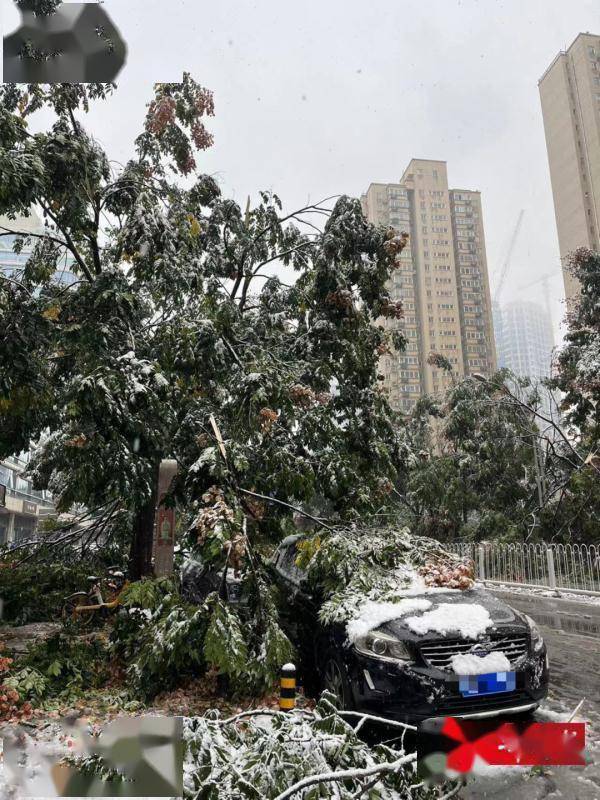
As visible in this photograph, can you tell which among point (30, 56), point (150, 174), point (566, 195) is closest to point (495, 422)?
point (150, 174)

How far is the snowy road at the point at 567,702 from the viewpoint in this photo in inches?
130

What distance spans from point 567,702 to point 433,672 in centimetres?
207

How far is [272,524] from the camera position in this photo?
287 inches

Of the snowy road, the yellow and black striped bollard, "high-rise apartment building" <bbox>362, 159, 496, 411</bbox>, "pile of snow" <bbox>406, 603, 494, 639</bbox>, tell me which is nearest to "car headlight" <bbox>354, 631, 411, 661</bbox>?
"pile of snow" <bbox>406, 603, 494, 639</bbox>

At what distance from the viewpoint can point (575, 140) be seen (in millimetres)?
60812

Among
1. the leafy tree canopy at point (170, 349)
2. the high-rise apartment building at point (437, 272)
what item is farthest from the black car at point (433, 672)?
the high-rise apartment building at point (437, 272)

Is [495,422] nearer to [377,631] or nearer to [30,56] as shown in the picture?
[377,631]

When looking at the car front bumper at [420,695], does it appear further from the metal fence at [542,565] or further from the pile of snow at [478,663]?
the metal fence at [542,565]

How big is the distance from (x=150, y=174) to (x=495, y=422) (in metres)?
18.0

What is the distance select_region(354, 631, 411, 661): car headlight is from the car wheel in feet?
1.00

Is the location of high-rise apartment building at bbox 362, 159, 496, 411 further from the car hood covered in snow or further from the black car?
the black car

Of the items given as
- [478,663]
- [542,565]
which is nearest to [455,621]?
[478,663]

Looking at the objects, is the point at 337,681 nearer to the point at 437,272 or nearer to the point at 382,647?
the point at 382,647

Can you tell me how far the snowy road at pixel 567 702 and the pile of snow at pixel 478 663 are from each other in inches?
23.7
